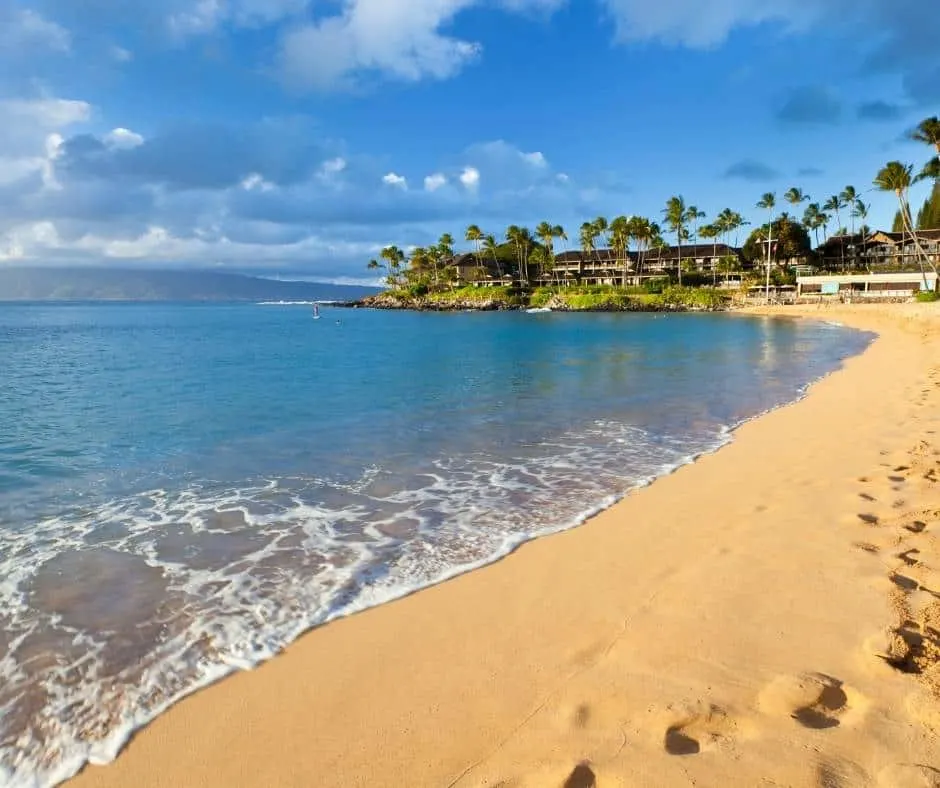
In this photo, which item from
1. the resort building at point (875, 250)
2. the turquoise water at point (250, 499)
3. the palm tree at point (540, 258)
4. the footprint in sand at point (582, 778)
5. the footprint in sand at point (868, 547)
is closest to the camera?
the footprint in sand at point (582, 778)

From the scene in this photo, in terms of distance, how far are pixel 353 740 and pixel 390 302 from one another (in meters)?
149

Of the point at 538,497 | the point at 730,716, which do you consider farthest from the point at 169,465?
the point at 730,716

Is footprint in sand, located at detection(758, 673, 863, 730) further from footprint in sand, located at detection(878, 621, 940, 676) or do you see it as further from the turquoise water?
the turquoise water

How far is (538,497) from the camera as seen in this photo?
29.5ft

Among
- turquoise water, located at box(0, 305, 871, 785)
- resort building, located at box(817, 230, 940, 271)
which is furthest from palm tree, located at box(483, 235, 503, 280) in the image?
turquoise water, located at box(0, 305, 871, 785)

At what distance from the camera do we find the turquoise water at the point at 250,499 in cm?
496

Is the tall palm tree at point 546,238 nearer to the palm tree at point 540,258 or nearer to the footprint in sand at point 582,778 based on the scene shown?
the palm tree at point 540,258

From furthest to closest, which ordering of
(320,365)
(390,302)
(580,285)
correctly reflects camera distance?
1. (390,302)
2. (580,285)
3. (320,365)

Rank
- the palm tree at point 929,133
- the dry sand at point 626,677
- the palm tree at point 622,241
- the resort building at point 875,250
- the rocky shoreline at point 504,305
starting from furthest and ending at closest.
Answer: the palm tree at point 622,241 → the rocky shoreline at point 504,305 → the resort building at point 875,250 → the palm tree at point 929,133 → the dry sand at point 626,677

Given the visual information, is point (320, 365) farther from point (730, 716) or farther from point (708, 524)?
point (730, 716)

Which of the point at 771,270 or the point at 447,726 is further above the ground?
the point at 771,270

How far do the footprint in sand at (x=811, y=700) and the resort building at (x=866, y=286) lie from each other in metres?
88.5

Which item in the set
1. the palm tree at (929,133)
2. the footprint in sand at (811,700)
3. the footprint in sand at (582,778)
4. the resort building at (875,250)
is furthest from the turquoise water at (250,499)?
the resort building at (875,250)

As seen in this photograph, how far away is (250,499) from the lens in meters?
9.29
